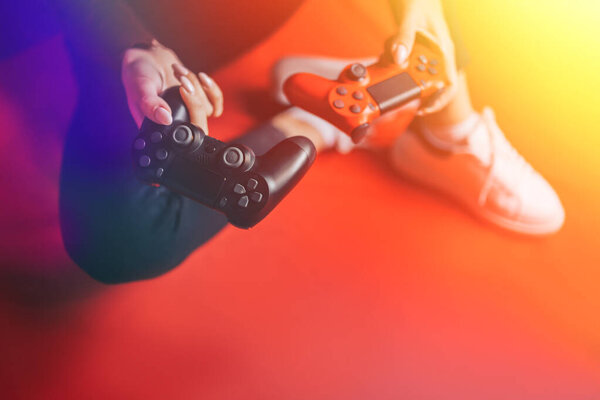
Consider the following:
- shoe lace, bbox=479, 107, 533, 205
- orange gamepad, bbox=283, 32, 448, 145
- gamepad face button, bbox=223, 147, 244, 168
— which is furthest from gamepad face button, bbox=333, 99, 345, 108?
shoe lace, bbox=479, 107, 533, 205

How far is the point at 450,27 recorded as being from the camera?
0.49 meters

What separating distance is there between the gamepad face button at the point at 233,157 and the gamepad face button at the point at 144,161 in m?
0.06

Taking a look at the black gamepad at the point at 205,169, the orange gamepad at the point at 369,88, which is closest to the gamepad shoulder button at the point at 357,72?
the orange gamepad at the point at 369,88

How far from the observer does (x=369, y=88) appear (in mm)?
412

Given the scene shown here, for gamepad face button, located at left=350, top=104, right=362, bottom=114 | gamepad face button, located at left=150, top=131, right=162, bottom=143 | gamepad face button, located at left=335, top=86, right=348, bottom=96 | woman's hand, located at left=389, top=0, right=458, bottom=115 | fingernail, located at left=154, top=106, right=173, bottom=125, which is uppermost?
woman's hand, located at left=389, top=0, right=458, bottom=115

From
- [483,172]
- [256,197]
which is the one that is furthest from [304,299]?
[483,172]

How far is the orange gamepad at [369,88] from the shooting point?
1.32 ft

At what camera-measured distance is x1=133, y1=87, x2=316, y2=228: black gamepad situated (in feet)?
1.12

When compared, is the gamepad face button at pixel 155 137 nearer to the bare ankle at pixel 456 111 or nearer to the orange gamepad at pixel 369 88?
the orange gamepad at pixel 369 88

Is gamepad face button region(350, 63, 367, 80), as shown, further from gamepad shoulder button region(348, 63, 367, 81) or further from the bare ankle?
the bare ankle

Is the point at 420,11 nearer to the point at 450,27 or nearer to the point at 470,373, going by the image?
the point at 450,27

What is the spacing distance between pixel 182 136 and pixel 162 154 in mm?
20

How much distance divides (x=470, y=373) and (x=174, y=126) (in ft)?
1.09

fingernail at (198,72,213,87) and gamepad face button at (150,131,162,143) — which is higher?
fingernail at (198,72,213,87)
